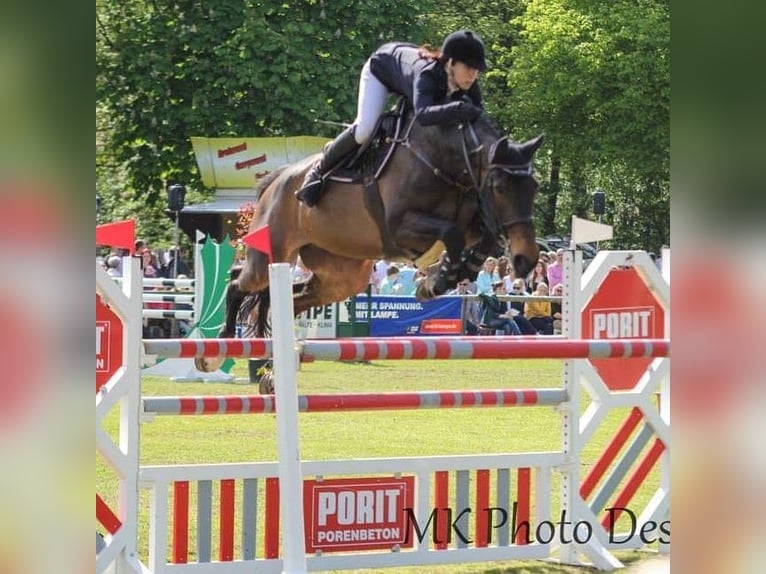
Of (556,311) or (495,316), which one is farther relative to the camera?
(556,311)

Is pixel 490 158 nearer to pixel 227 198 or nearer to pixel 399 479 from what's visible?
pixel 399 479

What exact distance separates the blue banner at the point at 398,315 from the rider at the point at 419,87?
30.0 feet

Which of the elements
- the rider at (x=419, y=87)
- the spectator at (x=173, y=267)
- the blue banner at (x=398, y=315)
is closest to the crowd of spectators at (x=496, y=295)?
the blue banner at (x=398, y=315)

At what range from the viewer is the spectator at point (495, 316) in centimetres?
1602

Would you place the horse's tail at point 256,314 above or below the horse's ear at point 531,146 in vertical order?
below

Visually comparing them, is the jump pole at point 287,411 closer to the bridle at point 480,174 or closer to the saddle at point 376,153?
the bridle at point 480,174

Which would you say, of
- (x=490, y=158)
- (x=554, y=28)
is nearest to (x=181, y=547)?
(x=490, y=158)

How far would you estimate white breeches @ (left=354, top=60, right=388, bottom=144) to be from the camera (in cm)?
624

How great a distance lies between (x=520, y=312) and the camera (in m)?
16.9

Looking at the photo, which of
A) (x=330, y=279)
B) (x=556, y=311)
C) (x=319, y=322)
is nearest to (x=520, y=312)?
→ (x=556, y=311)

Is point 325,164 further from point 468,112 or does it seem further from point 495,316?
point 495,316

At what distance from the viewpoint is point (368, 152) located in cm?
644

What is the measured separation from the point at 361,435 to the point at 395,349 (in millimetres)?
3999
